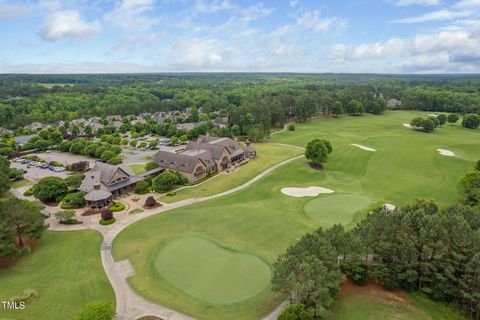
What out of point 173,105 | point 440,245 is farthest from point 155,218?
point 173,105

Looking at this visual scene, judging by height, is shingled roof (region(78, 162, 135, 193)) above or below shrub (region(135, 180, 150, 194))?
above

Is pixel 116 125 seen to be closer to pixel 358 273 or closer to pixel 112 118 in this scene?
pixel 112 118

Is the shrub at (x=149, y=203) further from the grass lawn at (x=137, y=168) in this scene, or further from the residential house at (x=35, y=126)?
the residential house at (x=35, y=126)

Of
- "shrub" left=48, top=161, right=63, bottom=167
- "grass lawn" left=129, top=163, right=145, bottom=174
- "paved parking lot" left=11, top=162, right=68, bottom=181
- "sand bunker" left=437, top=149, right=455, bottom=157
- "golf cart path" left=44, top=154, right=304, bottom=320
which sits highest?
"sand bunker" left=437, top=149, right=455, bottom=157

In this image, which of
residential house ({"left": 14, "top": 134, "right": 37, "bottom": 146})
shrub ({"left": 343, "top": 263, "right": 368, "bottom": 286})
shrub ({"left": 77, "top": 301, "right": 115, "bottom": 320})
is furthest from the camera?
residential house ({"left": 14, "top": 134, "right": 37, "bottom": 146})

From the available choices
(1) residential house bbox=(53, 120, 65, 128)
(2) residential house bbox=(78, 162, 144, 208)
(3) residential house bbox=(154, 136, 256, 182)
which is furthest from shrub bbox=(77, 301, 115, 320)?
(1) residential house bbox=(53, 120, 65, 128)

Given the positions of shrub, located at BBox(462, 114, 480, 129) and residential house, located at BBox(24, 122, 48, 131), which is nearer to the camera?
shrub, located at BBox(462, 114, 480, 129)

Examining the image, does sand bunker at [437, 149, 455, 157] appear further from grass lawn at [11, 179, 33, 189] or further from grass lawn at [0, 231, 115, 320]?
grass lawn at [11, 179, 33, 189]
